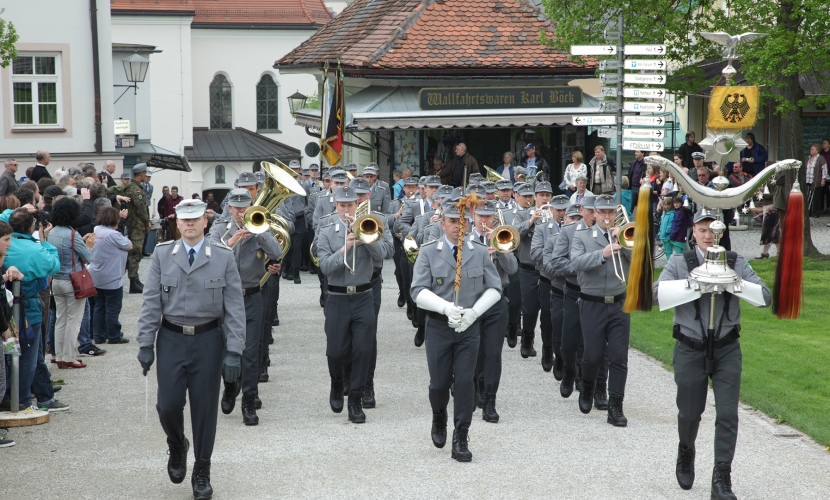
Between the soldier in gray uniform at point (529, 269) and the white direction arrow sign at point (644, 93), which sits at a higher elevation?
the white direction arrow sign at point (644, 93)

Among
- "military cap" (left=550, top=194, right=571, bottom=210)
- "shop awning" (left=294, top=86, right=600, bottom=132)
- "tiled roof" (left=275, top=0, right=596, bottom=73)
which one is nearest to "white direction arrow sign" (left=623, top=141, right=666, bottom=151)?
"military cap" (left=550, top=194, right=571, bottom=210)

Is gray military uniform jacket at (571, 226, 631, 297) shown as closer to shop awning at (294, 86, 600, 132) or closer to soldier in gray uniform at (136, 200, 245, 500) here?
soldier in gray uniform at (136, 200, 245, 500)

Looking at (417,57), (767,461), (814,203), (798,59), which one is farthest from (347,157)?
(767,461)

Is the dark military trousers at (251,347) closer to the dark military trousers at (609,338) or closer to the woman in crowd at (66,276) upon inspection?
the woman in crowd at (66,276)

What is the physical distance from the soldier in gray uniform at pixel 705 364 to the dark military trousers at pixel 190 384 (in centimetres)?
344

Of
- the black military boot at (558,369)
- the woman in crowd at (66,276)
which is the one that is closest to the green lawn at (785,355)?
the black military boot at (558,369)

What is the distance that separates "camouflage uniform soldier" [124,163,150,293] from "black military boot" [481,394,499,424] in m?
9.73

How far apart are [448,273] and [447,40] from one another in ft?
56.4

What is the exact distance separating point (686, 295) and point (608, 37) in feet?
27.6

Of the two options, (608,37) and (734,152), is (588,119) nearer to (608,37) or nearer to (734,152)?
(608,37)

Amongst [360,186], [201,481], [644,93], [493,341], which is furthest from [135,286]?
[201,481]

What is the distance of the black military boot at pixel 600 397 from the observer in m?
10.8

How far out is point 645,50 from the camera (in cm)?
1523

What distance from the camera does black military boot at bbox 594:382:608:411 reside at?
426 inches
